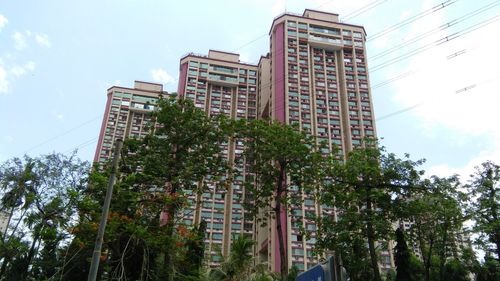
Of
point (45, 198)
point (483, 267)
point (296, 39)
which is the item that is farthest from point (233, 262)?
point (296, 39)

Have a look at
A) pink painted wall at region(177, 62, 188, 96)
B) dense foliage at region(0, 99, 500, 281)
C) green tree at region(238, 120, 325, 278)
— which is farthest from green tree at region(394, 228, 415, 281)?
pink painted wall at region(177, 62, 188, 96)

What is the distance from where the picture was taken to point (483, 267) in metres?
29.8

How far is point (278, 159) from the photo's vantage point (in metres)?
24.9

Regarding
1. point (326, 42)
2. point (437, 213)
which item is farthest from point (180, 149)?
point (326, 42)

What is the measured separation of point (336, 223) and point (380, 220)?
9.30 feet

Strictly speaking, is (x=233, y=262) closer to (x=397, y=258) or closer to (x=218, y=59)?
(x=397, y=258)

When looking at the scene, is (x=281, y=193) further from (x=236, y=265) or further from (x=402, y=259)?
(x=402, y=259)

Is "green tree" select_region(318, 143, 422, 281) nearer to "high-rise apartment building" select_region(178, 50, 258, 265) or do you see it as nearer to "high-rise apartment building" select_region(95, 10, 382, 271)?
"high-rise apartment building" select_region(95, 10, 382, 271)

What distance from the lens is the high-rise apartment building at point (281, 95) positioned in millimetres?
67188

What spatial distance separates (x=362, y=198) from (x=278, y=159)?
602cm

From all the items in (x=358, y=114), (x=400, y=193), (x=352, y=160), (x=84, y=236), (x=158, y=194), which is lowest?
(x=84, y=236)

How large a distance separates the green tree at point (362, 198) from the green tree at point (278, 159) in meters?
1.95

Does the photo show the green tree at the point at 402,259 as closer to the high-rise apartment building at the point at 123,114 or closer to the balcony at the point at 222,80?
the balcony at the point at 222,80

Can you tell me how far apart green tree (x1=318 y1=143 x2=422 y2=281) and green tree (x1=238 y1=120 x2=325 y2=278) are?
76.7 inches
